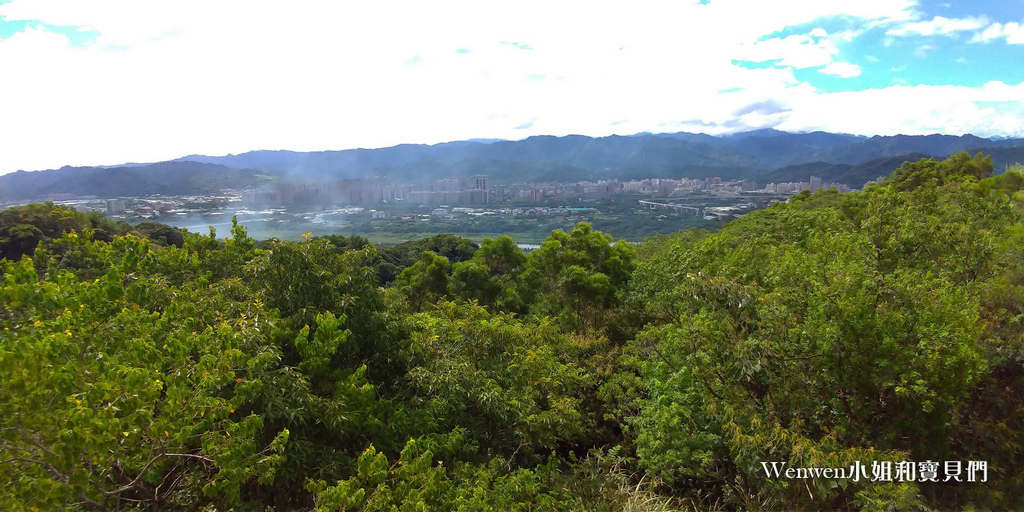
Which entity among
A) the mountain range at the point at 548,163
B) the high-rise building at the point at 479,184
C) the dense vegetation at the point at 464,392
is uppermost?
the mountain range at the point at 548,163

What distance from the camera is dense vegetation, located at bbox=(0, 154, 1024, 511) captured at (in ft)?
11.2

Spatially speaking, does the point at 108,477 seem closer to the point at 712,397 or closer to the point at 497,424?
the point at 497,424

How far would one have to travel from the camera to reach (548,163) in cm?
10906

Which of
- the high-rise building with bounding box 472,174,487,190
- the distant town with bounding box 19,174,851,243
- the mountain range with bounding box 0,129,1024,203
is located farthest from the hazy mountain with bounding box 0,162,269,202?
the high-rise building with bounding box 472,174,487,190

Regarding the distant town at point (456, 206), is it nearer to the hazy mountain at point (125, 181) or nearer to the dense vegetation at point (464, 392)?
the hazy mountain at point (125, 181)

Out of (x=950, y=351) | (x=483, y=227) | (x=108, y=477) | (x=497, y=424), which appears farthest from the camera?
(x=483, y=227)

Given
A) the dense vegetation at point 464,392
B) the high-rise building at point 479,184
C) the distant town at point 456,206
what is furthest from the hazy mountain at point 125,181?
the high-rise building at point 479,184

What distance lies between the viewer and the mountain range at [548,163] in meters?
41.3

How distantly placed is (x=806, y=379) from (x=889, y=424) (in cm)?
81

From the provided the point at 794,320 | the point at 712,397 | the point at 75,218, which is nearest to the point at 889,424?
the point at 794,320

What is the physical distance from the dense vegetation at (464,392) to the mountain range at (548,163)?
Answer: 105 ft

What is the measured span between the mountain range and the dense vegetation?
105 ft

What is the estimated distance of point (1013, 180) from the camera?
18203 mm

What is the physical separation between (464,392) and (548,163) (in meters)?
106
